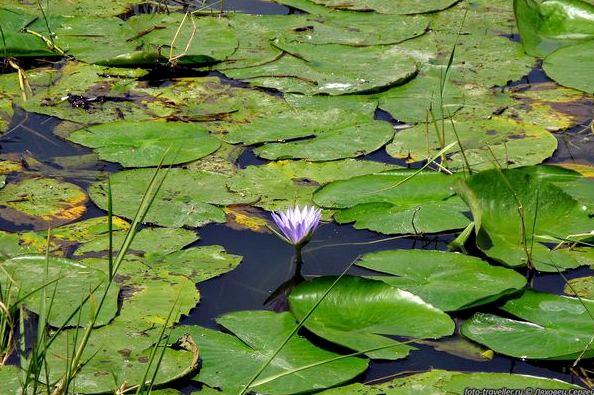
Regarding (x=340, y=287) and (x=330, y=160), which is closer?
(x=340, y=287)

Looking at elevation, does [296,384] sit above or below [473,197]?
below

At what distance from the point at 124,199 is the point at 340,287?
2.93ft

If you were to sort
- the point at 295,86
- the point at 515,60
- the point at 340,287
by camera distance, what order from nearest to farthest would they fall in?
the point at 340,287
the point at 295,86
the point at 515,60

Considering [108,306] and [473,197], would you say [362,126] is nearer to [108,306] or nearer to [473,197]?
[473,197]

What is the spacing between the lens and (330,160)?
3.13 metres

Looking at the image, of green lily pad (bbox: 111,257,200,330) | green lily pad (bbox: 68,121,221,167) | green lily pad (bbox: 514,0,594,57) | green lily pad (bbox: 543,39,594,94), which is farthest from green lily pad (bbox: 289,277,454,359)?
green lily pad (bbox: 514,0,594,57)

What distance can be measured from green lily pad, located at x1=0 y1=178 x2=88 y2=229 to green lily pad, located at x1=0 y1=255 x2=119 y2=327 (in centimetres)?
33

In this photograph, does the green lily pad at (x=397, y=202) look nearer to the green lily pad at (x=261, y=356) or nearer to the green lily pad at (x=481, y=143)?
the green lily pad at (x=481, y=143)

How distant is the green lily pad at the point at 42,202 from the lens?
281 cm

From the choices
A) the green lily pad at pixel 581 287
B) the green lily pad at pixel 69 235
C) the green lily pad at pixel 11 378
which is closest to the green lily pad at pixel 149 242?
the green lily pad at pixel 69 235

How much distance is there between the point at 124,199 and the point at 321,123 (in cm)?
83

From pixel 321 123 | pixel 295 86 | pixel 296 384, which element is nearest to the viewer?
pixel 296 384

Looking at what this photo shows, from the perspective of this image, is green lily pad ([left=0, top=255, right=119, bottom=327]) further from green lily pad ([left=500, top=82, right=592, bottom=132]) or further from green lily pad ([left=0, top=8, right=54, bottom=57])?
green lily pad ([left=500, top=82, right=592, bottom=132])

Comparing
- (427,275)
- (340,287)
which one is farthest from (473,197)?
(340,287)
